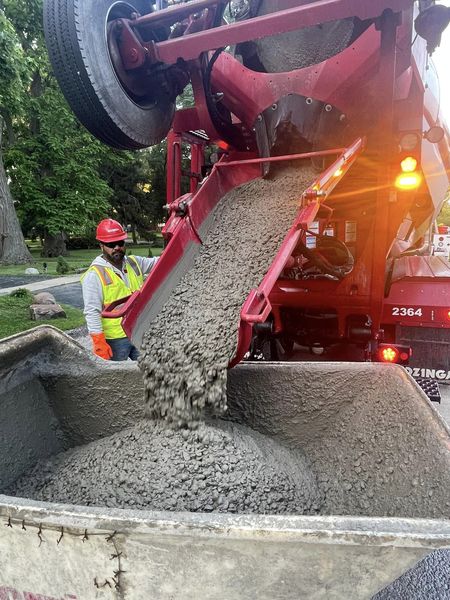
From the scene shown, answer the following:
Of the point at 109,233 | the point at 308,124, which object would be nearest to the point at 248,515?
the point at 308,124

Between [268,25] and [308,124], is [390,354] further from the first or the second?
[268,25]

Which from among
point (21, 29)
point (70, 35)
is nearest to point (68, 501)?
point (70, 35)

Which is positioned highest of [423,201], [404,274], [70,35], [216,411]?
[70,35]

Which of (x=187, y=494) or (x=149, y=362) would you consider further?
(x=149, y=362)

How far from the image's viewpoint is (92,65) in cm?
261

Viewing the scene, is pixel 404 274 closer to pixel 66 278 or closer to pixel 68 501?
pixel 68 501

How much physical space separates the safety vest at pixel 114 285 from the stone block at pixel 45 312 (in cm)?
412

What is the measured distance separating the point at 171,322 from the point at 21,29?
55.2 ft

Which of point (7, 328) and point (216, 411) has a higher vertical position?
point (216, 411)

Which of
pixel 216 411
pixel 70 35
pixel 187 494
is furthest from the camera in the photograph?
pixel 70 35

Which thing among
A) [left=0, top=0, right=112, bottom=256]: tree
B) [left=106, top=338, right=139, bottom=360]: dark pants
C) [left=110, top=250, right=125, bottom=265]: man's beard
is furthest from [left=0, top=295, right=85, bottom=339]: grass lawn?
[left=0, top=0, right=112, bottom=256]: tree

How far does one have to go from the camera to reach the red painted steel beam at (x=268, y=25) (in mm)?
2241

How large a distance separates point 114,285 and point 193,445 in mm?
1902

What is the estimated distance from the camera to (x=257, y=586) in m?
1.08
